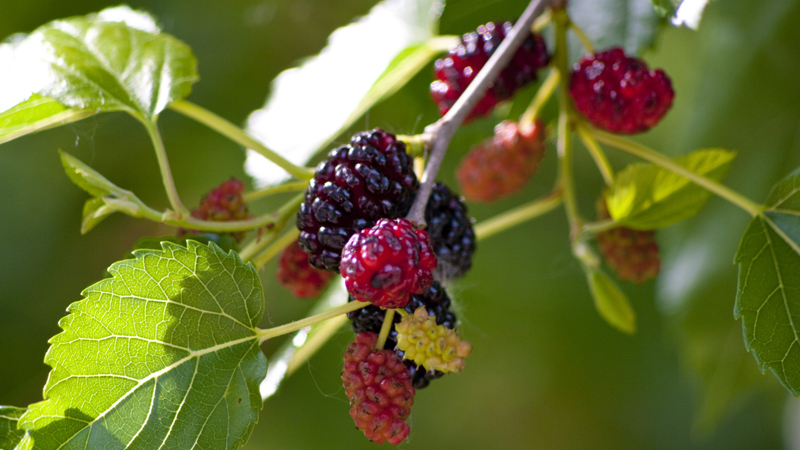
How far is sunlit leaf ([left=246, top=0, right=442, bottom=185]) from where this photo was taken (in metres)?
0.92

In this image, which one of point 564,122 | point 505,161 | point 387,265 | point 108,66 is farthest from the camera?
point 505,161

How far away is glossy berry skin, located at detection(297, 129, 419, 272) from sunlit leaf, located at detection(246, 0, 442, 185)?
323 millimetres

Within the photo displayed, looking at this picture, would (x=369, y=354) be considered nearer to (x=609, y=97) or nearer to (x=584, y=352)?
(x=609, y=97)

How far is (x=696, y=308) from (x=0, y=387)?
1573 millimetres

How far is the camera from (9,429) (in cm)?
51

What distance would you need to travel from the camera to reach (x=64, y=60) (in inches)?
25.1

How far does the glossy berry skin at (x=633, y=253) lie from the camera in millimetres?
796

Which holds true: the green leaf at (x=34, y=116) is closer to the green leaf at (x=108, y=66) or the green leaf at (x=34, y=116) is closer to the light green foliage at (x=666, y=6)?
the green leaf at (x=108, y=66)

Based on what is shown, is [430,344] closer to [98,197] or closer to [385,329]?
→ [385,329]

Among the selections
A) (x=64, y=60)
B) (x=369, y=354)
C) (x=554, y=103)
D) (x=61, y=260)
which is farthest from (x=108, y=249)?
(x=369, y=354)

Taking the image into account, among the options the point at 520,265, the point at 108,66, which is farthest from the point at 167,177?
the point at 520,265

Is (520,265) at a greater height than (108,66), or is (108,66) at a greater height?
(108,66)

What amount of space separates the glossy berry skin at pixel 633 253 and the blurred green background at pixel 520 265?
0.32m

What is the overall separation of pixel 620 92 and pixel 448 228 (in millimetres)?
281
